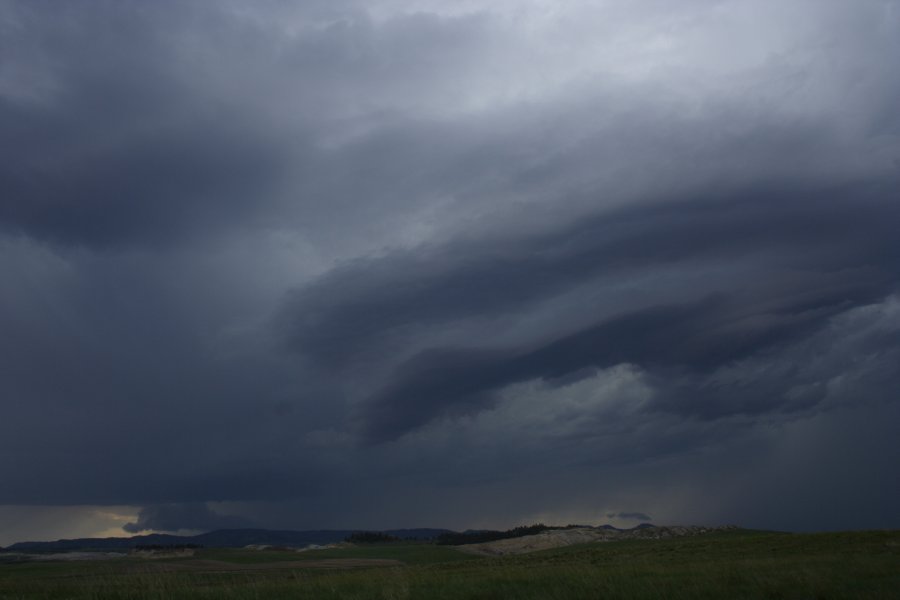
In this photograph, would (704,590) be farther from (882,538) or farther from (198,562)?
(198,562)

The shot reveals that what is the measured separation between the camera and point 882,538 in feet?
152

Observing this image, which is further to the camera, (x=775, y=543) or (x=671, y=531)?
(x=671, y=531)

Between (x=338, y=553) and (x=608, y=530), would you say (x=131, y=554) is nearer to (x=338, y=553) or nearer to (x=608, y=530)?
(x=338, y=553)

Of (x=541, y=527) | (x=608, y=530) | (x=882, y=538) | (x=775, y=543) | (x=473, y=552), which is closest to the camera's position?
(x=882, y=538)

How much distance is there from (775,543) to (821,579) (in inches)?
1346

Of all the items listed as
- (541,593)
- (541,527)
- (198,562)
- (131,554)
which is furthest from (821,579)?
(541,527)

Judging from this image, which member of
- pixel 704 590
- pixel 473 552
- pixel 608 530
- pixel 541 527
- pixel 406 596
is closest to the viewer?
pixel 704 590

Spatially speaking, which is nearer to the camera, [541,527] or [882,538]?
[882,538]

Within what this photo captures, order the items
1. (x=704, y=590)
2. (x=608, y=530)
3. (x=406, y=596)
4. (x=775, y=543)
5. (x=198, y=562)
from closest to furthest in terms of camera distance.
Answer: (x=704, y=590) < (x=406, y=596) < (x=775, y=543) < (x=198, y=562) < (x=608, y=530)

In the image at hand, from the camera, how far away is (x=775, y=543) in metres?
50.8

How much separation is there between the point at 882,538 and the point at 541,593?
126 feet

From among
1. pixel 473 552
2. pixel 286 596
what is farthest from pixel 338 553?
pixel 286 596

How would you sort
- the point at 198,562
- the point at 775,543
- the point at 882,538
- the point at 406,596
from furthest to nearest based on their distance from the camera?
the point at 198,562 < the point at 775,543 < the point at 882,538 < the point at 406,596

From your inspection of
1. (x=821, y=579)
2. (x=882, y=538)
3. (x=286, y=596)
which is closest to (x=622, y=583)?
(x=821, y=579)
